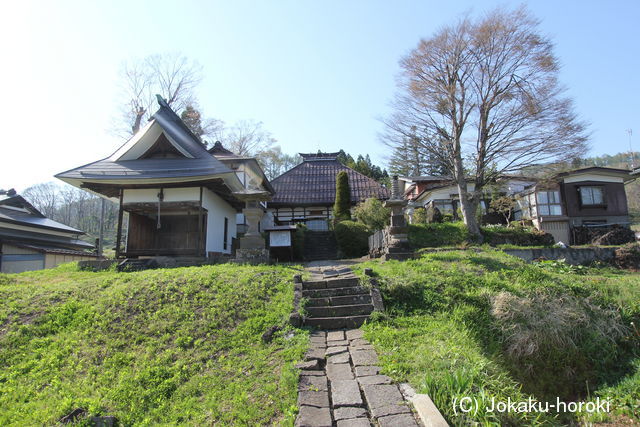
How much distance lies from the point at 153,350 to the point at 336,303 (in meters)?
3.32

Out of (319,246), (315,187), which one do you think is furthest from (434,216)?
(315,187)

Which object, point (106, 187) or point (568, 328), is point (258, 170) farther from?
point (568, 328)

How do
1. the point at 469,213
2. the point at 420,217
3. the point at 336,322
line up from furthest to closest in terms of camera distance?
the point at 420,217 → the point at 469,213 → the point at 336,322

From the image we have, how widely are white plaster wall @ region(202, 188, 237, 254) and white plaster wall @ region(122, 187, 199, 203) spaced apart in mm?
436

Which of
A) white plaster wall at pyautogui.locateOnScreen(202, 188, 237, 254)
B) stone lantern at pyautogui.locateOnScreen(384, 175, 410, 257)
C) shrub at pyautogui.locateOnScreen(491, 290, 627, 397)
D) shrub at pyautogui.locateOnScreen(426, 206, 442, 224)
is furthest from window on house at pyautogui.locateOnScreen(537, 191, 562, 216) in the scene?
white plaster wall at pyautogui.locateOnScreen(202, 188, 237, 254)

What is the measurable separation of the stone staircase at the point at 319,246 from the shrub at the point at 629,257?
445 inches

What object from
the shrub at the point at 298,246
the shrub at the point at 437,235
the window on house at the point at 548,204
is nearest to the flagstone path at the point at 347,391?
the shrub at the point at 437,235

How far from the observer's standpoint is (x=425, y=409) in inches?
140

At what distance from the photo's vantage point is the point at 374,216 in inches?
674

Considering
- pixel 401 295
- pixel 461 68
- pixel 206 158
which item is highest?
pixel 461 68

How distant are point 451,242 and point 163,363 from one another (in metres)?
12.2

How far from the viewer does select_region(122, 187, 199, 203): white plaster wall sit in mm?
14000

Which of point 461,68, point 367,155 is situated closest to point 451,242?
point 461,68

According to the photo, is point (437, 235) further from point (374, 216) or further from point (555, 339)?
point (555, 339)
